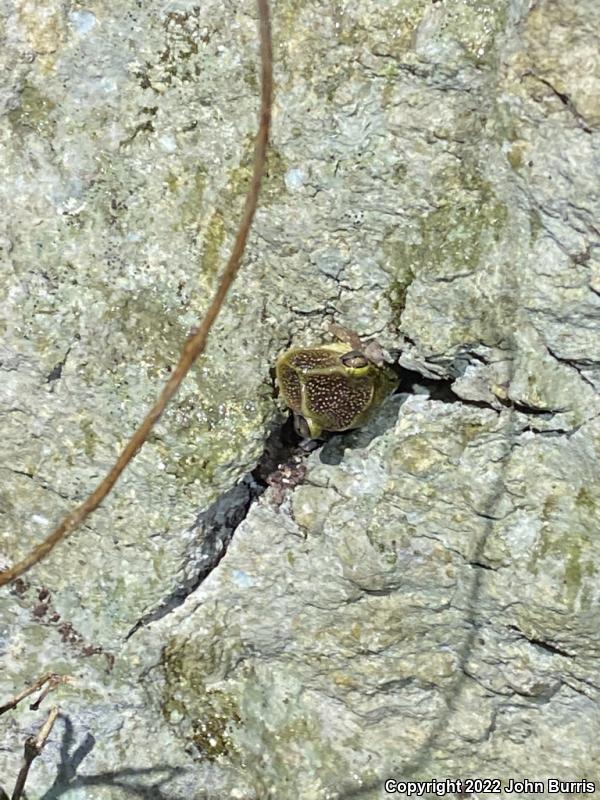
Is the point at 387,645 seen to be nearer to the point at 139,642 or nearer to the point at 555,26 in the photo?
the point at 139,642

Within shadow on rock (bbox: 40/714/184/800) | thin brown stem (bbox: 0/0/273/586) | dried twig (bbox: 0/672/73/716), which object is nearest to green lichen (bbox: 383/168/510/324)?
thin brown stem (bbox: 0/0/273/586)

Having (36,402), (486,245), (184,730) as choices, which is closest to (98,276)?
(36,402)

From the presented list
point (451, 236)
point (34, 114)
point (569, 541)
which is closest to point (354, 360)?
point (451, 236)

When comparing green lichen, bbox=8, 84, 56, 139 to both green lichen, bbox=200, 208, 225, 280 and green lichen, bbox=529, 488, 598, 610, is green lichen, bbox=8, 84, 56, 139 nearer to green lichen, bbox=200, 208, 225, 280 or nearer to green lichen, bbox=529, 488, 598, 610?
green lichen, bbox=200, 208, 225, 280

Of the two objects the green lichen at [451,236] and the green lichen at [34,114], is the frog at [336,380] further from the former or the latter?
the green lichen at [34,114]

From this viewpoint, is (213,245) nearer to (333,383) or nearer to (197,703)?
(333,383)

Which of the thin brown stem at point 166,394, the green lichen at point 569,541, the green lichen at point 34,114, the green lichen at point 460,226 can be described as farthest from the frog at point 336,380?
the thin brown stem at point 166,394
